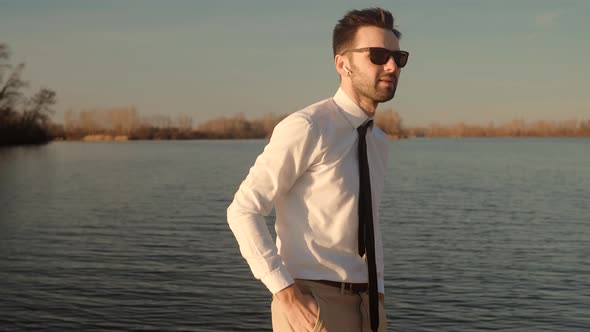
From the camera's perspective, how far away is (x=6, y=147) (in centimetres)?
11519

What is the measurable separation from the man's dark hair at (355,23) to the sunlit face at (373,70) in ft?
0.07

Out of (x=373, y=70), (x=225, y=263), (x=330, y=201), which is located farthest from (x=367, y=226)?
(x=225, y=263)

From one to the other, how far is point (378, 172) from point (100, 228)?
24.0 metres

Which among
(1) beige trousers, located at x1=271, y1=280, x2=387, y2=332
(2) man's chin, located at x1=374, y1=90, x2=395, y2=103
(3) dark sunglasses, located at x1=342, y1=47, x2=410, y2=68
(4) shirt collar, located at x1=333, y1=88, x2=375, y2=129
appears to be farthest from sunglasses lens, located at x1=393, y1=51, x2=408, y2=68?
(1) beige trousers, located at x1=271, y1=280, x2=387, y2=332

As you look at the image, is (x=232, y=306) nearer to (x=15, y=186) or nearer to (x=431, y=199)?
(x=431, y=199)

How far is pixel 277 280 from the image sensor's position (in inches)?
118

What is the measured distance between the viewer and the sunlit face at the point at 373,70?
3221 mm

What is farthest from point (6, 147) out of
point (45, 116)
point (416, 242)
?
point (416, 242)

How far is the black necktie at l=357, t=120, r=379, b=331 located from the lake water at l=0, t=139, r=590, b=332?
9.73m

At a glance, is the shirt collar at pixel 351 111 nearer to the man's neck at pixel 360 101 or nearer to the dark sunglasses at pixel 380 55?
the man's neck at pixel 360 101

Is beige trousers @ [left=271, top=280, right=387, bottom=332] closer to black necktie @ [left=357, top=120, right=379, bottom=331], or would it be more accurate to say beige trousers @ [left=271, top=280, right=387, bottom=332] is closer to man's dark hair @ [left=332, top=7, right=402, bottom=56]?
black necktie @ [left=357, top=120, right=379, bottom=331]

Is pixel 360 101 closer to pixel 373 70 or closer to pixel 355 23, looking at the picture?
pixel 373 70

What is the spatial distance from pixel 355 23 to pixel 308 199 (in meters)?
0.71

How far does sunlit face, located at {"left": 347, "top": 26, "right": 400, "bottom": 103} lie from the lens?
3.22 m
